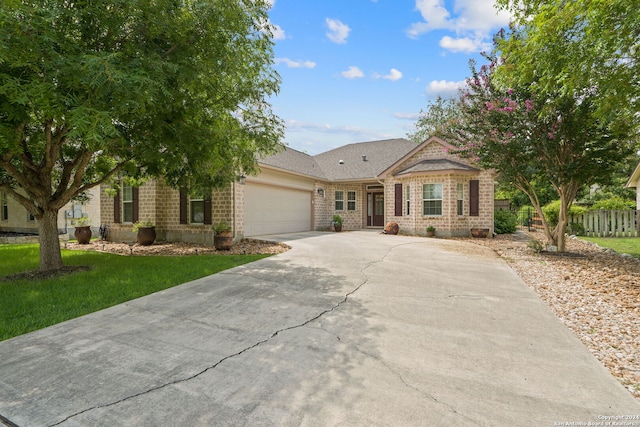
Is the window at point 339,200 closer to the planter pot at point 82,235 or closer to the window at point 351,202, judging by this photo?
the window at point 351,202

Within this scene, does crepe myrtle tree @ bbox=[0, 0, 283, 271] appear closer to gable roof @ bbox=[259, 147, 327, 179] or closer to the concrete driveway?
the concrete driveway

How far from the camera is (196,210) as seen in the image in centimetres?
1316

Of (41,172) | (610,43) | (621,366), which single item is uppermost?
(610,43)

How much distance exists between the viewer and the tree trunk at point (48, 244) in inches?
295

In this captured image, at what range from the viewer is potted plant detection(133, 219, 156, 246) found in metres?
12.7

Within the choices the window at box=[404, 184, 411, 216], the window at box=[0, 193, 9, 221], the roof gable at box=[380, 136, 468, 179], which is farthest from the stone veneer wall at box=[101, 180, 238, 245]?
the window at box=[0, 193, 9, 221]

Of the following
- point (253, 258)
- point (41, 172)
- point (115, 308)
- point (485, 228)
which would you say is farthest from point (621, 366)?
point (485, 228)

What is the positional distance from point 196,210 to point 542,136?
12.1 meters

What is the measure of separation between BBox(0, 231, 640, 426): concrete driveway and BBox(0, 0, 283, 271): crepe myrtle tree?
8.19ft

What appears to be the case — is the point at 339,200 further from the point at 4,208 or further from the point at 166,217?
the point at 4,208

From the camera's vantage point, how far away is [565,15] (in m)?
5.74

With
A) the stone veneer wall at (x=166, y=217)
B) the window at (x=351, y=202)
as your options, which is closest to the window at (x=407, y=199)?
the window at (x=351, y=202)

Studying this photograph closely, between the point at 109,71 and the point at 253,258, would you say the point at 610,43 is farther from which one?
the point at 253,258

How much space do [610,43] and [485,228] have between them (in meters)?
10.6
